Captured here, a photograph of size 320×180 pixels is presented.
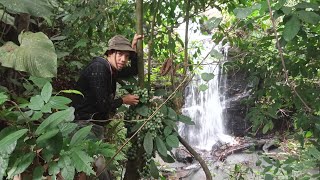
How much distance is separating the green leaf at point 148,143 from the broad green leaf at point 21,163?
95cm

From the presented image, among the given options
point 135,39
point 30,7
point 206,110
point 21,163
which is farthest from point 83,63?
point 206,110

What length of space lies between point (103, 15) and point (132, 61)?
490 millimetres

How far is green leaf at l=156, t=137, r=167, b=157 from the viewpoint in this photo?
190 centimetres

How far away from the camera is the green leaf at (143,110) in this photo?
6.54 feet

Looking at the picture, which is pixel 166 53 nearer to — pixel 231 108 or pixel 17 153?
pixel 17 153

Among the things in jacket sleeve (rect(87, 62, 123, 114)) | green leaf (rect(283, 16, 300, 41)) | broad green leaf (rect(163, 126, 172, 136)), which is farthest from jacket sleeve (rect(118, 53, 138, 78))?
green leaf (rect(283, 16, 300, 41))

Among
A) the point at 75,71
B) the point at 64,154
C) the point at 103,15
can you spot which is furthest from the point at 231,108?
the point at 64,154

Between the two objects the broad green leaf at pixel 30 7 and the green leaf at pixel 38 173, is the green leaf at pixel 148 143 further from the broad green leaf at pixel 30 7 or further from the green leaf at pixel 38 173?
the broad green leaf at pixel 30 7

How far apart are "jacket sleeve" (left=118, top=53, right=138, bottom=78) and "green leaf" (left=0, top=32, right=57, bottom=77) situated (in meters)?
1.12

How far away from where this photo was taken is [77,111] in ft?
7.33

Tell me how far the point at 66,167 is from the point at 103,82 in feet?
3.82

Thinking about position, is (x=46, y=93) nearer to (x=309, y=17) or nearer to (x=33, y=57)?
(x=33, y=57)

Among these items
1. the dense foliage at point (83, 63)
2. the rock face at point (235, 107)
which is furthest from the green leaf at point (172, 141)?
the rock face at point (235, 107)

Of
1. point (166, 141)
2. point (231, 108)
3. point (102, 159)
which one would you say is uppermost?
point (166, 141)
